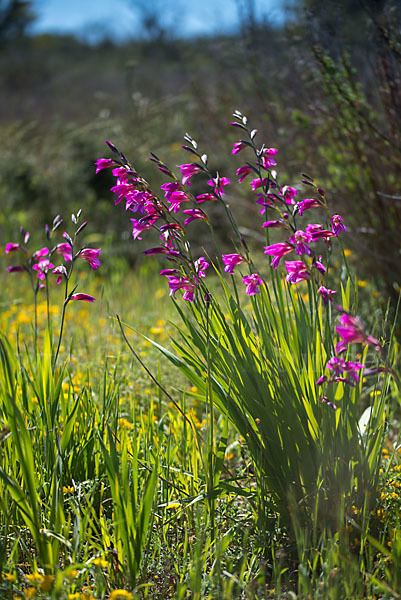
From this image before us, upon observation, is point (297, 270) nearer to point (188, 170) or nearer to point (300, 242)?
point (300, 242)

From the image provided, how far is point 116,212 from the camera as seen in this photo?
7.17m

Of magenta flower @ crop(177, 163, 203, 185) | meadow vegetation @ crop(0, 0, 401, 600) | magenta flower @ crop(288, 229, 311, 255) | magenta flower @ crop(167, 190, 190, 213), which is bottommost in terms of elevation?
meadow vegetation @ crop(0, 0, 401, 600)

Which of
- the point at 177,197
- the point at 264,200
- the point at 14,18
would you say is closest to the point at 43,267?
the point at 177,197

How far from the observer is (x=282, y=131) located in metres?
3.81

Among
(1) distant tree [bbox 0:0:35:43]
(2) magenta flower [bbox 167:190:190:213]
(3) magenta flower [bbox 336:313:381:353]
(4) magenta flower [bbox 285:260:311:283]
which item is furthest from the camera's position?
(1) distant tree [bbox 0:0:35:43]

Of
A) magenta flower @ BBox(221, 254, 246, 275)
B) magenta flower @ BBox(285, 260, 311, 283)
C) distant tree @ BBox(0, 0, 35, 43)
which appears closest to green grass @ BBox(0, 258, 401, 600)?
magenta flower @ BBox(221, 254, 246, 275)

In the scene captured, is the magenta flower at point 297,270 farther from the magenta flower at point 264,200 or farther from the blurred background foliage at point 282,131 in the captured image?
the blurred background foliage at point 282,131

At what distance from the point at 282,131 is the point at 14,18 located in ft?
106

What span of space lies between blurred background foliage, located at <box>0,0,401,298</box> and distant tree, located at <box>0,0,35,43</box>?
2346 cm

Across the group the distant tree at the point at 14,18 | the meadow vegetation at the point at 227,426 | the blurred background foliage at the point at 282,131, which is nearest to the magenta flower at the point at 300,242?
the meadow vegetation at the point at 227,426

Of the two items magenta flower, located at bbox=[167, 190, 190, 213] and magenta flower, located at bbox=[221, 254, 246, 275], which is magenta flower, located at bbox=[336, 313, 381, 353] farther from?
magenta flower, located at bbox=[167, 190, 190, 213]

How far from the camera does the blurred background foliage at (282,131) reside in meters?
3.12

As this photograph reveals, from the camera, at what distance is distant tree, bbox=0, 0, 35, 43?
30281 mm

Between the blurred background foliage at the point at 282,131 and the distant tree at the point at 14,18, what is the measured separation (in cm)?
2346
